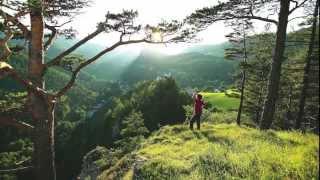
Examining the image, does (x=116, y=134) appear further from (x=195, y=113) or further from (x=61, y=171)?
(x=195, y=113)

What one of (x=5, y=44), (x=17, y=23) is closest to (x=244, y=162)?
(x=5, y=44)

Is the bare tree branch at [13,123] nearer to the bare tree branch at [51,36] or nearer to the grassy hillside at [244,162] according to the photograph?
the bare tree branch at [51,36]

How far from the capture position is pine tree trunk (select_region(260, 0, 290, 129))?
15.6 m

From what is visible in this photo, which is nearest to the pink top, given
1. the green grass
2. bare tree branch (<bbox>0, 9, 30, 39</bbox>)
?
bare tree branch (<bbox>0, 9, 30, 39</bbox>)

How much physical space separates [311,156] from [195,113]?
34.9ft

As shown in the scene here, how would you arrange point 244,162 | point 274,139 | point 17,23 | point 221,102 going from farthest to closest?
point 221,102 < point 17,23 < point 274,139 < point 244,162

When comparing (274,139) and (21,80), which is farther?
(21,80)

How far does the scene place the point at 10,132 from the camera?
4247 inches

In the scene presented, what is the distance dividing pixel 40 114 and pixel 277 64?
27.7 feet

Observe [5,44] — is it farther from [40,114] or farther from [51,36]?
[51,36]

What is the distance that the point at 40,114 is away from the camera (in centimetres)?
1311

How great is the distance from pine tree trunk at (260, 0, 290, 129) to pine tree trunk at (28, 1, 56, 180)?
25.9 ft

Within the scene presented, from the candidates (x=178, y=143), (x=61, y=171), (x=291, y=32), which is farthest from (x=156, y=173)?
(x=61, y=171)

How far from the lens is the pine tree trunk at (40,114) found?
1303 cm
